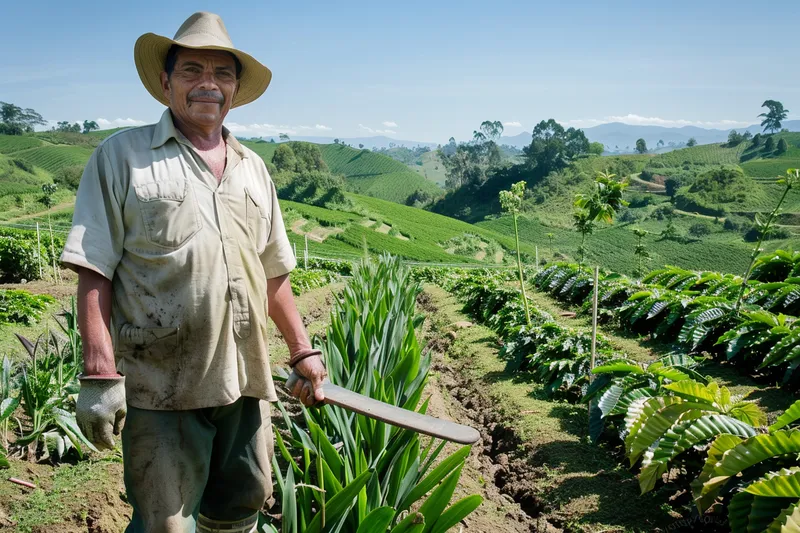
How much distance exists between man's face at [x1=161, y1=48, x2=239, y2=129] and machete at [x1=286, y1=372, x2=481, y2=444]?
2.82ft

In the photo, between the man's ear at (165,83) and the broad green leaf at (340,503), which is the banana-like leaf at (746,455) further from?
the man's ear at (165,83)

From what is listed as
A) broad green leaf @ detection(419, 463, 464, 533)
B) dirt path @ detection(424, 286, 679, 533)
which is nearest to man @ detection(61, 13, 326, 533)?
broad green leaf @ detection(419, 463, 464, 533)

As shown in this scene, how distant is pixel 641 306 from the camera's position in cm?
636

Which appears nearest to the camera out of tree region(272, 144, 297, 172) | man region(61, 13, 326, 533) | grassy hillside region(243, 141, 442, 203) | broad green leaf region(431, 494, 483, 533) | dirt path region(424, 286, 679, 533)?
man region(61, 13, 326, 533)

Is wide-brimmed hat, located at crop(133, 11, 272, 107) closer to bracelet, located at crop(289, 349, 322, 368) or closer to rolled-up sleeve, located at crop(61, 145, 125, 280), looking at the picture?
rolled-up sleeve, located at crop(61, 145, 125, 280)

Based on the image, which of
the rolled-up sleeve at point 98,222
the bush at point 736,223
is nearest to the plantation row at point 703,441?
the rolled-up sleeve at point 98,222

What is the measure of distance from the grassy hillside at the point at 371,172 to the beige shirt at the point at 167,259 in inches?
3167

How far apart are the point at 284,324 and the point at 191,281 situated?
434 millimetres

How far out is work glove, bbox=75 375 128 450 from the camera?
1505 mm

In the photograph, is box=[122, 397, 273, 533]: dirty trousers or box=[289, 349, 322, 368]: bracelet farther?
box=[289, 349, 322, 368]: bracelet

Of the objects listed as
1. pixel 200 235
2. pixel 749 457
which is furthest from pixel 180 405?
pixel 749 457

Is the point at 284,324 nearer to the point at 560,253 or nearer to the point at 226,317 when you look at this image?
the point at 226,317

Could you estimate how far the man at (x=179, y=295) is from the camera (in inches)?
63.2

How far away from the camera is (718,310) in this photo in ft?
17.6
